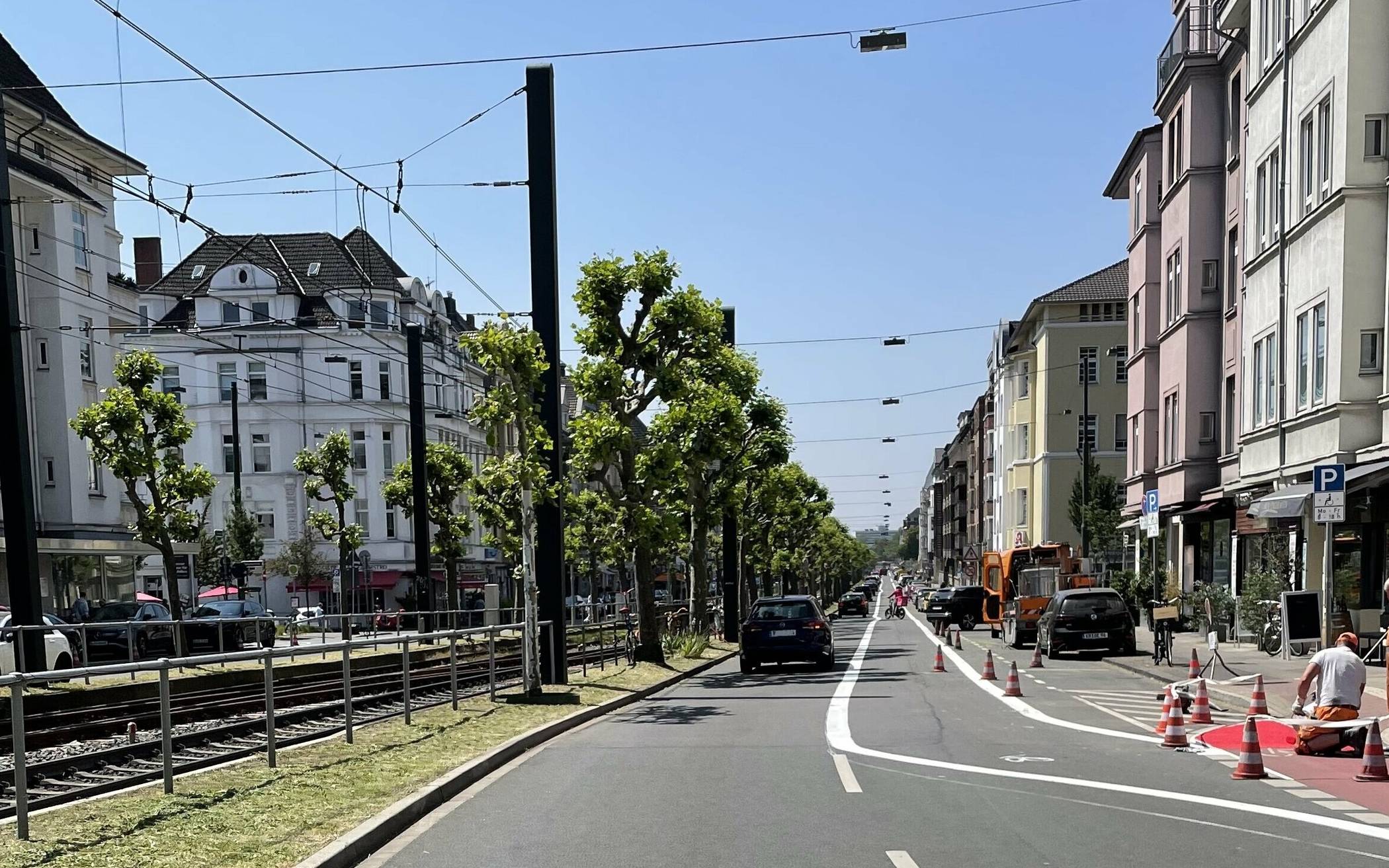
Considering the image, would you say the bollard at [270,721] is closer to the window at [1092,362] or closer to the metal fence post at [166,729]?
the metal fence post at [166,729]

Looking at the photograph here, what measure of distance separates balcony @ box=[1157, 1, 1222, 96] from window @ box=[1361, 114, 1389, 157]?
13603mm

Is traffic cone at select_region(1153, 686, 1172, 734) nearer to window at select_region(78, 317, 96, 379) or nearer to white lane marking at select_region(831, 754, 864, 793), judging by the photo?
white lane marking at select_region(831, 754, 864, 793)

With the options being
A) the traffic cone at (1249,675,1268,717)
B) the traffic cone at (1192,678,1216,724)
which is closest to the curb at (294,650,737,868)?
the traffic cone at (1192,678,1216,724)

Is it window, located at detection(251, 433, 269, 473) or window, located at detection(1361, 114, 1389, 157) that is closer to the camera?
window, located at detection(1361, 114, 1389, 157)

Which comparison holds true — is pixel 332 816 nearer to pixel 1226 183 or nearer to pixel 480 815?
pixel 480 815

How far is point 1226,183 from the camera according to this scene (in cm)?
3741

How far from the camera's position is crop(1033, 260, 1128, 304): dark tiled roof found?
79.9m

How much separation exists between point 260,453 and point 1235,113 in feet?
183

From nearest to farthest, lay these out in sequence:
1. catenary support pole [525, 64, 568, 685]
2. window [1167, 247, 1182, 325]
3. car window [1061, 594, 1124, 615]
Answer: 1. catenary support pole [525, 64, 568, 685]
2. car window [1061, 594, 1124, 615]
3. window [1167, 247, 1182, 325]

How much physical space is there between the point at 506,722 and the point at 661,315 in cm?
1391

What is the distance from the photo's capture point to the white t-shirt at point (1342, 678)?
12922mm

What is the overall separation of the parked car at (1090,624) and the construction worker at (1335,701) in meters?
18.3

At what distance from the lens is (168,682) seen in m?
11.2

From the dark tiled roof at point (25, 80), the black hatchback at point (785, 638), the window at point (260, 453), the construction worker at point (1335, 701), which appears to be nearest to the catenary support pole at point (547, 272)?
the black hatchback at point (785, 638)
